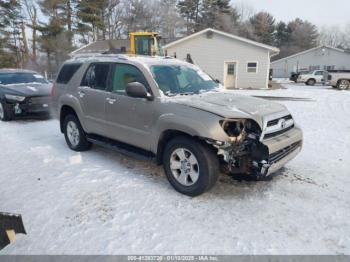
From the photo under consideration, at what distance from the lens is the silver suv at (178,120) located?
3.56 metres

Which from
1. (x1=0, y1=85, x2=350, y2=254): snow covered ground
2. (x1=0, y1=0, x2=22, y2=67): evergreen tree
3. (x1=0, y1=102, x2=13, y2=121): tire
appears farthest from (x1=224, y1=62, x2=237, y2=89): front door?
(x1=0, y1=0, x2=22, y2=67): evergreen tree

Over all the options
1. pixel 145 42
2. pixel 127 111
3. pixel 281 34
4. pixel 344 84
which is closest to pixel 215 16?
pixel 281 34

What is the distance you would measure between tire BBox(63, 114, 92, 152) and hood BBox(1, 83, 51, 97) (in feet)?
11.5

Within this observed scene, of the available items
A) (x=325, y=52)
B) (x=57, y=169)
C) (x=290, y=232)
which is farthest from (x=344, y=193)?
(x=325, y=52)

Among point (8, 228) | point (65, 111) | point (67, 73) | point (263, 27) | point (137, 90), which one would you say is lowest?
point (8, 228)

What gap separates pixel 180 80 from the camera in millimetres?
4660

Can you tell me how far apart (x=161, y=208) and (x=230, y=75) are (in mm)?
22457

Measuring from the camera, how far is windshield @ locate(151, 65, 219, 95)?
4352 millimetres

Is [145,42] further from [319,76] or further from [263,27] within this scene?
[263,27]

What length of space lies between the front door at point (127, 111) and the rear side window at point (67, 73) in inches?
50.7

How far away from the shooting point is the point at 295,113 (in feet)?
33.8

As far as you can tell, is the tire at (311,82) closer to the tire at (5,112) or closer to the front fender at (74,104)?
the tire at (5,112)

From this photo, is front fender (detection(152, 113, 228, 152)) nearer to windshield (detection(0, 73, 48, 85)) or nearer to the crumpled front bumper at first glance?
the crumpled front bumper

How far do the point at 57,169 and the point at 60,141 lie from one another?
1932 millimetres
